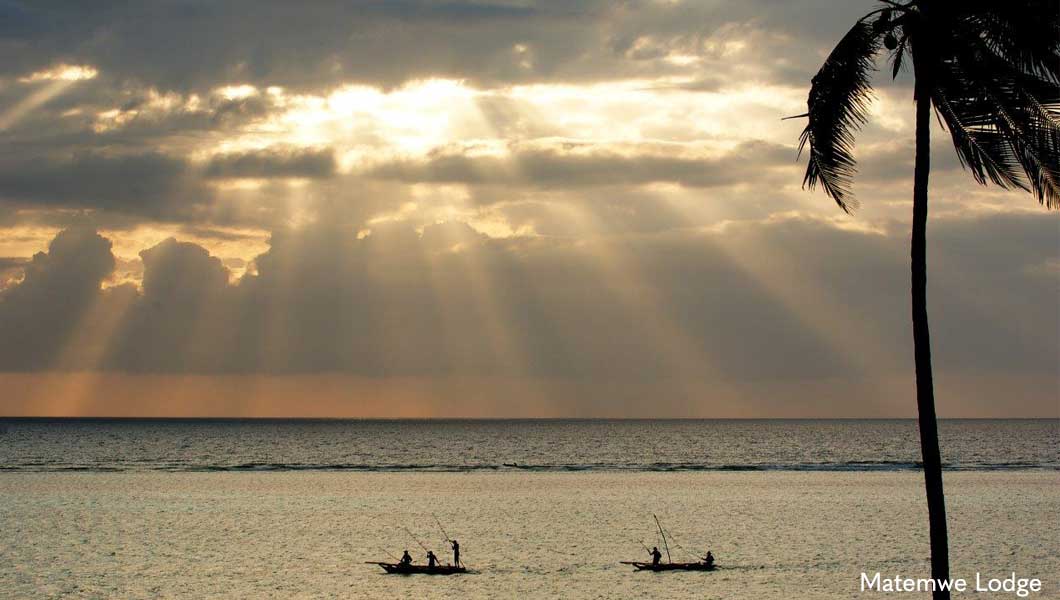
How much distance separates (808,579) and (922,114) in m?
27.4

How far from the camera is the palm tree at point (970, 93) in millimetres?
19844

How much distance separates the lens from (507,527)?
2478 inches

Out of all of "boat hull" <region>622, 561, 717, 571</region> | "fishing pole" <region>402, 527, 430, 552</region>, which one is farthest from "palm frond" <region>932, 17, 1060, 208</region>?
"fishing pole" <region>402, 527, 430, 552</region>

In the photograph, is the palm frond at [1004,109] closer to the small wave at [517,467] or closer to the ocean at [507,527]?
the ocean at [507,527]

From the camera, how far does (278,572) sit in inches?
1809

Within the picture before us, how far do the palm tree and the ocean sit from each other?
21.2m

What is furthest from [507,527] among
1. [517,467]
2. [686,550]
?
[517,467]

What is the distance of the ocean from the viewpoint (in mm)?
42938

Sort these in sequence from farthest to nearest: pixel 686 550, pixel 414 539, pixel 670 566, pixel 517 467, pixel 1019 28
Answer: pixel 517 467, pixel 414 539, pixel 686 550, pixel 670 566, pixel 1019 28

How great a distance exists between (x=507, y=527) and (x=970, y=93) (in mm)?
46668

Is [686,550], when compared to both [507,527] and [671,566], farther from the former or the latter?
[507,527]

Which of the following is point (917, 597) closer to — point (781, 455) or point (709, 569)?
point (709, 569)

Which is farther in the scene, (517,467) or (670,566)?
(517,467)

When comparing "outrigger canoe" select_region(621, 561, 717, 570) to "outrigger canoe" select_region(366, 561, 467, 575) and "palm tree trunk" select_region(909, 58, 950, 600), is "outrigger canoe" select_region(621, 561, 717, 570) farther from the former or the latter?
"palm tree trunk" select_region(909, 58, 950, 600)
